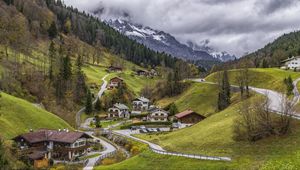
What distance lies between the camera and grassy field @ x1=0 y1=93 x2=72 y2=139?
87875mm

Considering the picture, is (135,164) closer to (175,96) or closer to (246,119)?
(246,119)

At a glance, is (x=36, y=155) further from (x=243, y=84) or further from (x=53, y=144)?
(x=243, y=84)

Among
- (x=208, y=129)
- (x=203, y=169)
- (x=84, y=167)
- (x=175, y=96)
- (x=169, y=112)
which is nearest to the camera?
(x=203, y=169)

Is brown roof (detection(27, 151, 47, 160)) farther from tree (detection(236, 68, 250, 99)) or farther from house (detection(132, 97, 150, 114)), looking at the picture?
house (detection(132, 97, 150, 114))

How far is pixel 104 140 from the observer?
355ft

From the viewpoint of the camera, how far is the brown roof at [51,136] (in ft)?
282

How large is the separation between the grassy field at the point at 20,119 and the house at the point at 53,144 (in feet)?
12.9

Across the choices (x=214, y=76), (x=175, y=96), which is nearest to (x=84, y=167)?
(x=175, y=96)

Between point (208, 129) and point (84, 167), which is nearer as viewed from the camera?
point (84, 167)

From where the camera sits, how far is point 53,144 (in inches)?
3499

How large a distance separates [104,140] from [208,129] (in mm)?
37196

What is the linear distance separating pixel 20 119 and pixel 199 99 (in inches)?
A: 2999

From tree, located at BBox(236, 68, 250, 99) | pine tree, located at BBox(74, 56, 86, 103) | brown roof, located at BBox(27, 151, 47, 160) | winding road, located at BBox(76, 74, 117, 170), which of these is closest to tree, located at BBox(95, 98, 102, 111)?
winding road, located at BBox(76, 74, 117, 170)

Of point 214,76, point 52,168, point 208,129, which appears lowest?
point 52,168
